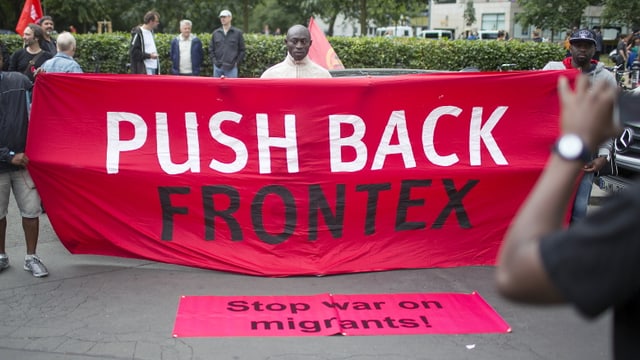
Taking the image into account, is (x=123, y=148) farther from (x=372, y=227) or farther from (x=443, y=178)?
(x=443, y=178)

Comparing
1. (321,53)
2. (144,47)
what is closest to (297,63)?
(321,53)

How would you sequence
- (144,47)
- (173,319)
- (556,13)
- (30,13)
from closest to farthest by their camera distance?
(173,319)
(144,47)
(30,13)
(556,13)

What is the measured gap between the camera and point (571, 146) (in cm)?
150

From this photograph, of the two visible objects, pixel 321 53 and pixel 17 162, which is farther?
pixel 321 53

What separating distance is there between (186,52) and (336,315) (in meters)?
10.4

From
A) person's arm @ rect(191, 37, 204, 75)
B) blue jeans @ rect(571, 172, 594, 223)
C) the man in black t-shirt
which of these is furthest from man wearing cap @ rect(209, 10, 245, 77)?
the man in black t-shirt

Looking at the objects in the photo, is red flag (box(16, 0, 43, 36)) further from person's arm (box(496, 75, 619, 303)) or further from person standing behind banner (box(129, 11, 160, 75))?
person's arm (box(496, 75, 619, 303))

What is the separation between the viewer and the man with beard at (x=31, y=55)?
8.45 meters

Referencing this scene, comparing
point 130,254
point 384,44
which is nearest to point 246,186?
point 130,254

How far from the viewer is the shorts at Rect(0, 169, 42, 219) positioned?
593 centimetres

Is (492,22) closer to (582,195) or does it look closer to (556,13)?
(556,13)

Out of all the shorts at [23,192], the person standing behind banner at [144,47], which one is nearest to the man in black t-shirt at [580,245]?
the shorts at [23,192]

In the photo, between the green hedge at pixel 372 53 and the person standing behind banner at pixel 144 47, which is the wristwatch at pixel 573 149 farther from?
the green hedge at pixel 372 53

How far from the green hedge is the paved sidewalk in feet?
31.8
